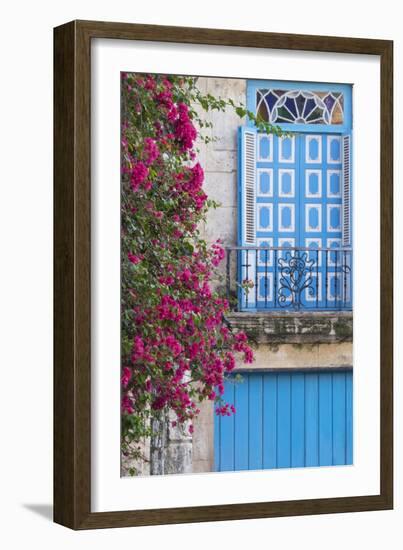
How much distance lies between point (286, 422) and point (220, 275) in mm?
764

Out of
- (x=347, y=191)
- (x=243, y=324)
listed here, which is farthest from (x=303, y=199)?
(x=243, y=324)

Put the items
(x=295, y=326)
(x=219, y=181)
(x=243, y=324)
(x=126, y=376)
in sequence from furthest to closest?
(x=295, y=326) → (x=243, y=324) → (x=219, y=181) → (x=126, y=376)

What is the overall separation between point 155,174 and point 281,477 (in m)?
1.52

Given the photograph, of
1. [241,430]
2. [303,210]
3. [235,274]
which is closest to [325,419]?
[241,430]

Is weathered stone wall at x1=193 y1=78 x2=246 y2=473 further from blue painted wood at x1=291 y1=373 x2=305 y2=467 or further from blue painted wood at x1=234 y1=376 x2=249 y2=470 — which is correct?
blue painted wood at x1=291 y1=373 x2=305 y2=467

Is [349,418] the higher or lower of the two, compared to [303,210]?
lower

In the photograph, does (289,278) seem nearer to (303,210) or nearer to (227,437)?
(303,210)

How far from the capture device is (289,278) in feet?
23.8

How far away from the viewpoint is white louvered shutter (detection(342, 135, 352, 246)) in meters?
7.36

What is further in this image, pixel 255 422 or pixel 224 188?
pixel 255 422

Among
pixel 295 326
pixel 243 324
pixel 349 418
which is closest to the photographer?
pixel 243 324

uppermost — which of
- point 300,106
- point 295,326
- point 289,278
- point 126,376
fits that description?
point 300,106

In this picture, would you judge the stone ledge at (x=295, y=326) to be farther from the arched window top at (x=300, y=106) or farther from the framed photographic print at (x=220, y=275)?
the arched window top at (x=300, y=106)

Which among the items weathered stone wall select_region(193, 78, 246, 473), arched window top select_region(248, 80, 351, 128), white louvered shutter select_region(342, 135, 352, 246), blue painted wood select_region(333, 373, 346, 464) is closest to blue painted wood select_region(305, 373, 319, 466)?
blue painted wood select_region(333, 373, 346, 464)
